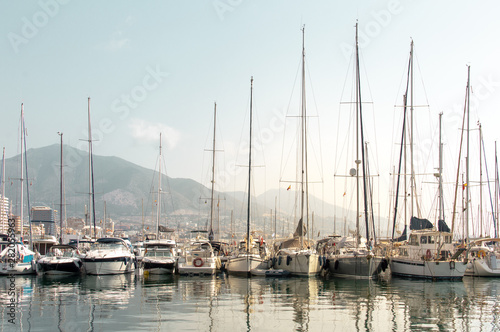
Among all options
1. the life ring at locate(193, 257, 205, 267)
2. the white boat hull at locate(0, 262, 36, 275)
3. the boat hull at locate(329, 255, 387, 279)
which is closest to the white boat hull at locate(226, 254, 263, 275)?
the life ring at locate(193, 257, 205, 267)

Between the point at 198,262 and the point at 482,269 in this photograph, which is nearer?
the point at 198,262

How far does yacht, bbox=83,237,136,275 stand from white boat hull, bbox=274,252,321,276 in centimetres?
1178

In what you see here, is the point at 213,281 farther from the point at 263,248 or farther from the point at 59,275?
the point at 263,248

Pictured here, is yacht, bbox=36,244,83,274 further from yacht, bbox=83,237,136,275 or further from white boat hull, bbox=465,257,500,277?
white boat hull, bbox=465,257,500,277

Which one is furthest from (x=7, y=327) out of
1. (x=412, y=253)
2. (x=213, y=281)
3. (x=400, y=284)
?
(x=412, y=253)

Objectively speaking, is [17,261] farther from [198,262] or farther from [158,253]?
[198,262]

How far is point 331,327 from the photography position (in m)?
17.0

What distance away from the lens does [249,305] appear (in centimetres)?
2202

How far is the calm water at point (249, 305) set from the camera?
1727 centimetres

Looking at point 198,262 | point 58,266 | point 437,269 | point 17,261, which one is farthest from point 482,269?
point 17,261

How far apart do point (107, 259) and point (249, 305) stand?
56.8 ft

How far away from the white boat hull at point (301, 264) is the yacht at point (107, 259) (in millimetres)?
11781

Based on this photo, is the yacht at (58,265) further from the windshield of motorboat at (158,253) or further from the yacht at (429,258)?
the yacht at (429,258)

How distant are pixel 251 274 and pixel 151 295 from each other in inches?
490
